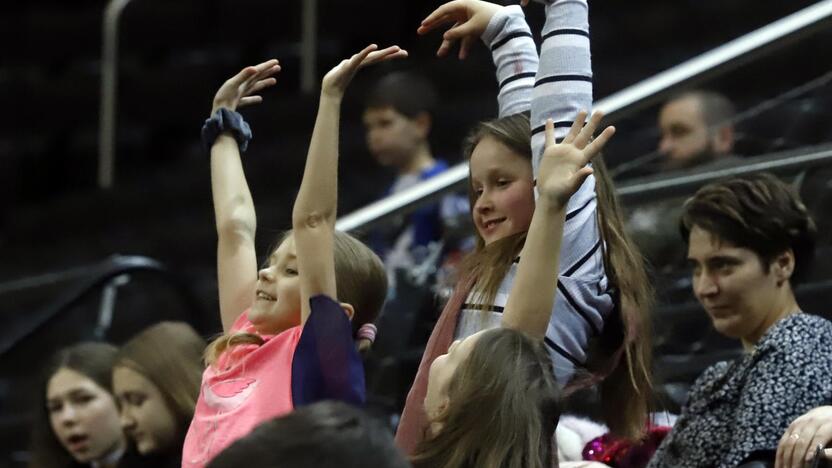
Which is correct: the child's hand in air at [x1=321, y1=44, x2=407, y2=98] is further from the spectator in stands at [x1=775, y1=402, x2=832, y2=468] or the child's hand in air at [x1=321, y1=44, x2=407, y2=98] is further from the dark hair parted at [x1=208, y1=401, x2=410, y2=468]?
the dark hair parted at [x1=208, y1=401, x2=410, y2=468]

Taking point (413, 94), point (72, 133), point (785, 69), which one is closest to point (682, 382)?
point (785, 69)

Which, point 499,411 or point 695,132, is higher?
point 695,132

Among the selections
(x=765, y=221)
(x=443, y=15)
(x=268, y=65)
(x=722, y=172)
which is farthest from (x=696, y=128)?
(x=268, y=65)

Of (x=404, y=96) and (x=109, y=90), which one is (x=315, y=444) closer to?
(x=404, y=96)

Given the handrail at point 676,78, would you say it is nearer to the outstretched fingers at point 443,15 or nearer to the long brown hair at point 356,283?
the outstretched fingers at point 443,15

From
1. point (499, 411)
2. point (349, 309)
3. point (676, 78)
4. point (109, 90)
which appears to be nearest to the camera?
point (499, 411)

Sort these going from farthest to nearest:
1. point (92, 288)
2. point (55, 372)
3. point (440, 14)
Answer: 1. point (92, 288)
2. point (55, 372)
3. point (440, 14)

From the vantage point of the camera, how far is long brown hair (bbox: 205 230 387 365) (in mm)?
2734

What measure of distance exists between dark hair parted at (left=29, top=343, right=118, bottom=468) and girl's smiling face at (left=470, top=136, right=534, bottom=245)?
4.28 ft

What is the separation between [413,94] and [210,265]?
76.5 inches

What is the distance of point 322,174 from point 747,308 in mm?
899

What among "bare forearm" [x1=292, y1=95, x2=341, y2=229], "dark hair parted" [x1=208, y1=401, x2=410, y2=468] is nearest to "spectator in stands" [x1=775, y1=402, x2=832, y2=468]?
"bare forearm" [x1=292, y1=95, x2=341, y2=229]

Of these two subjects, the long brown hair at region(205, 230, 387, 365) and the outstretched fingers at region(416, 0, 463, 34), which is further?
the outstretched fingers at region(416, 0, 463, 34)

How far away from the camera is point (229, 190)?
Answer: 3057 millimetres
